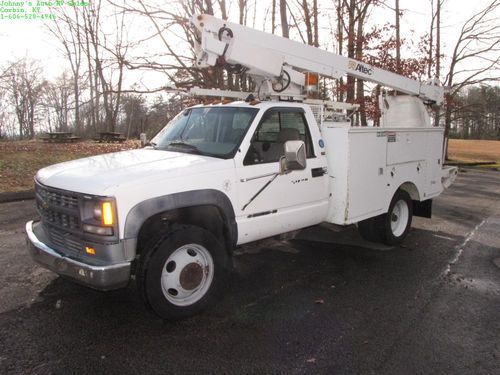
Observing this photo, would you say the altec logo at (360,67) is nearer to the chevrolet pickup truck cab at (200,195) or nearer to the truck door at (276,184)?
the chevrolet pickup truck cab at (200,195)

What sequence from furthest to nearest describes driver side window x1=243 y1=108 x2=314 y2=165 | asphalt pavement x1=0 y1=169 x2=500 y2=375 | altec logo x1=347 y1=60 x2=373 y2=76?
altec logo x1=347 y1=60 x2=373 y2=76
driver side window x1=243 y1=108 x2=314 y2=165
asphalt pavement x1=0 y1=169 x2=500 y2=375

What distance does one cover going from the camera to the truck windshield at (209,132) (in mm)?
4638

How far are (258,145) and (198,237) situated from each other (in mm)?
1259

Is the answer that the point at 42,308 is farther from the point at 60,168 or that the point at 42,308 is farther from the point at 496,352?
the point at 496,352

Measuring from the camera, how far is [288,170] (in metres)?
4.78

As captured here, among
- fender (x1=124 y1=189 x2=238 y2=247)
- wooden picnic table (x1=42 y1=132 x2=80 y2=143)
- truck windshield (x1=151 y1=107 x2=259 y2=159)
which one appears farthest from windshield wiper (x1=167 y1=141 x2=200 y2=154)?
wooden picnic table (x1=42 y1=132 x2=80 y2=143)

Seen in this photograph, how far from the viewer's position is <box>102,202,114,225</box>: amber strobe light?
355cm

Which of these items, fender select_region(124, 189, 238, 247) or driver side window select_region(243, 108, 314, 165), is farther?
→ driver side window select_region(243, 108, 314, 165)

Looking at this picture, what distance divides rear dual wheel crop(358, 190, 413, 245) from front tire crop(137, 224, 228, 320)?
9.96ft

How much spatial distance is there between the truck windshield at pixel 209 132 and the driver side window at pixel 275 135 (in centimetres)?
16

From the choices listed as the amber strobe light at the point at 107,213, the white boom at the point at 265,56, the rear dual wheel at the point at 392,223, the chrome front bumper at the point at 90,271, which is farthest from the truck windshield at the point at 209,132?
the rear dual wheel at the point at 392,223

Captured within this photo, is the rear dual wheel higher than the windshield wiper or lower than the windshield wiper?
lower

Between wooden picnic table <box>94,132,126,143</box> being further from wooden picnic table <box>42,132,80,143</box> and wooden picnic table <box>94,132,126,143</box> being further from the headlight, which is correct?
the headlight

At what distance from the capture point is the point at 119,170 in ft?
13.1
